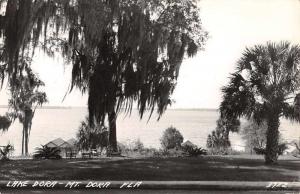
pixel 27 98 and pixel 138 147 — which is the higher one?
pixel 27 98

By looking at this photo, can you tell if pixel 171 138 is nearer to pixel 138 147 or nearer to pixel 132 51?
pixel 138 147

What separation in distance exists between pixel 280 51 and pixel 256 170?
Result: 3342 millimetres

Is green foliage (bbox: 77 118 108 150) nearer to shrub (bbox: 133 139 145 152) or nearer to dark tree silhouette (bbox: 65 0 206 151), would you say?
shrub (bbox: 133 139 145 152)

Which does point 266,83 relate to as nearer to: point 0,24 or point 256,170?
point 256,170

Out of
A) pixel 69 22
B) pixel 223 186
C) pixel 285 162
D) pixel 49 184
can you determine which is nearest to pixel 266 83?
pixel 285 162

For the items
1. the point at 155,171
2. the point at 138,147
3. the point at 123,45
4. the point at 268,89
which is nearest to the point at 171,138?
the point at 138,147

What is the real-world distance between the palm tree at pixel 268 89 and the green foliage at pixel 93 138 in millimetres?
8078

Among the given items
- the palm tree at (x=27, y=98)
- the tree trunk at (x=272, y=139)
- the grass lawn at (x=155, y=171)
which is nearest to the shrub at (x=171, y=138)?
the palm tree at (x=27, y=98)

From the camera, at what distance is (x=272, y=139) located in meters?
14.7

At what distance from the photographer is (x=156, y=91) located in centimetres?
1600

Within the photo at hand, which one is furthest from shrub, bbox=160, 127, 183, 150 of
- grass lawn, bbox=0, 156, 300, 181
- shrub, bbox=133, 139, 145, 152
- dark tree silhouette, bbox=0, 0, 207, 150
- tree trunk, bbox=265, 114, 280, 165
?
tree trunk, bbox=265, 114, 280, 165

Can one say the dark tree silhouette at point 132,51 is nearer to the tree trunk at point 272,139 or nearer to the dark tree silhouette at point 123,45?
the dark tree silhouette at point 123,45

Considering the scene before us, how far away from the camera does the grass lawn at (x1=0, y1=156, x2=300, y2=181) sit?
12094 millimetres

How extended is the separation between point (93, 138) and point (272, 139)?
12.2 metres
